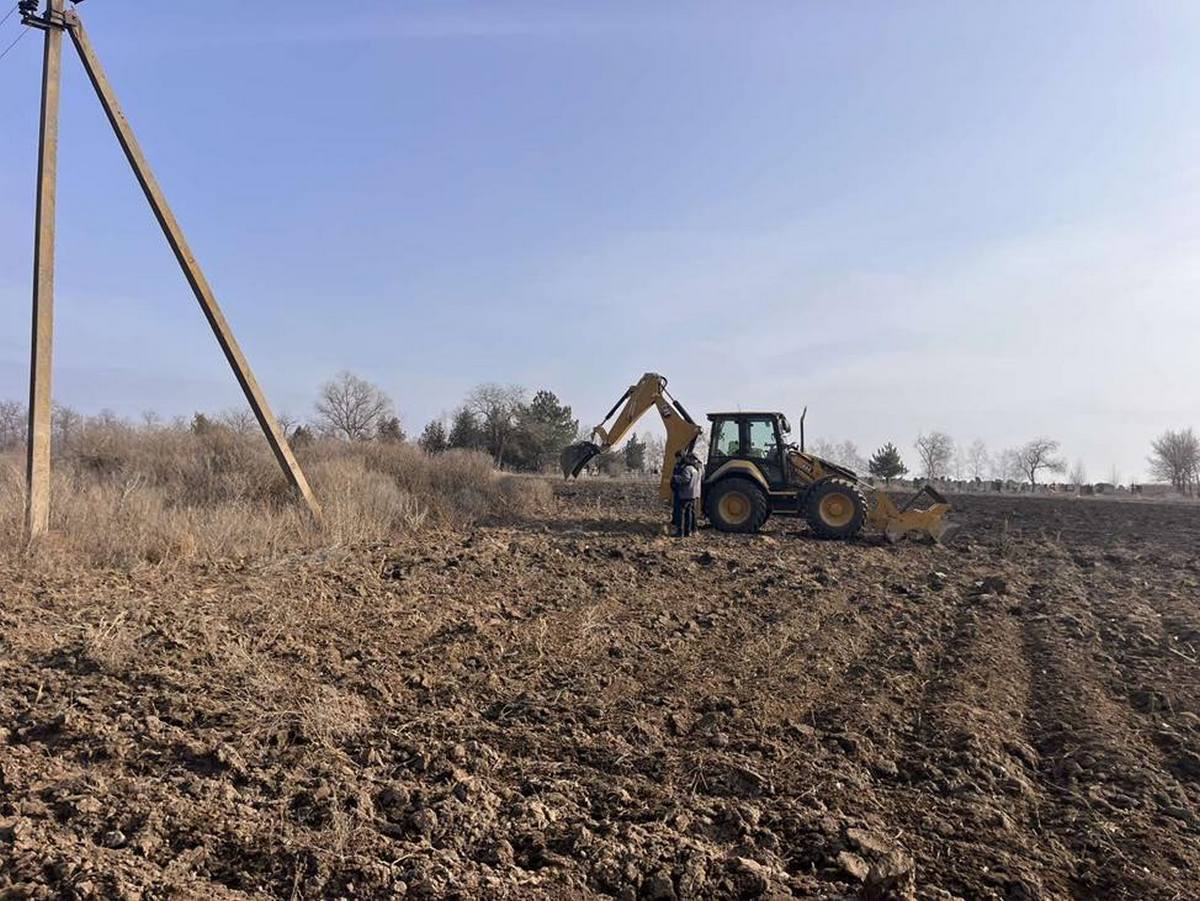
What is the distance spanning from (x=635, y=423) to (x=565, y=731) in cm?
1198

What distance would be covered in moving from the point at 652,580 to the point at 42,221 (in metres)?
8.43

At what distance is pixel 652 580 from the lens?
930cm

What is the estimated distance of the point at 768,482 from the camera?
50.0 feet

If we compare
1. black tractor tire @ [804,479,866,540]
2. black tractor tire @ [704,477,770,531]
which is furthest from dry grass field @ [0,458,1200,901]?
black tractor tire @ [704,477,770,531]

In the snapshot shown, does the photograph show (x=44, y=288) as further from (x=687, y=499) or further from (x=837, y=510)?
(x=837, y=510)

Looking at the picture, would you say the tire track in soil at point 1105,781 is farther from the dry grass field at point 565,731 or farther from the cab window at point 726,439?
the cab window at point 726,439

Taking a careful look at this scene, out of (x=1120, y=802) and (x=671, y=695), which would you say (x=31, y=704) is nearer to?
(x=671, y=695)

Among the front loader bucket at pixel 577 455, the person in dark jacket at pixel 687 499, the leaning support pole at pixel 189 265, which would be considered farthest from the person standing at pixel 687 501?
the leaning support pole at pixel 189 265

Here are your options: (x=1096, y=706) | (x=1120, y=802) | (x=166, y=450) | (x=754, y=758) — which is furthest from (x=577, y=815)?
(x=166, y=450)

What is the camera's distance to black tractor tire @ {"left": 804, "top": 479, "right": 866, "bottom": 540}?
14.4m

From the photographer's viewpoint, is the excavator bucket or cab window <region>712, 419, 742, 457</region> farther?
cab window <region>712, 419, 742, 457</region>

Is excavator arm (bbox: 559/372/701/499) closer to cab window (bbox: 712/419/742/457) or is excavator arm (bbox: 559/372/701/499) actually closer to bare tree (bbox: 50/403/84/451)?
cab window (bbox: 712/419/742/457)

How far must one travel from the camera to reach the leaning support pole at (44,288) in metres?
9.05

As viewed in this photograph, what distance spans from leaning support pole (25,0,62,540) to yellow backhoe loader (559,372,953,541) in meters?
9.15
